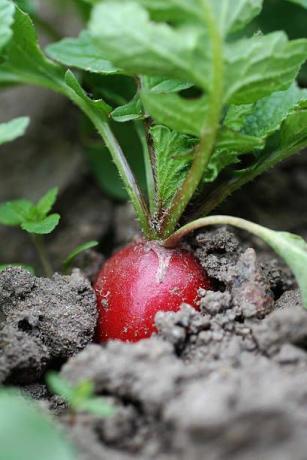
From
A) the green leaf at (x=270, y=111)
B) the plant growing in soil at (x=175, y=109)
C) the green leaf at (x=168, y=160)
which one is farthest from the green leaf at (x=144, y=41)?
the green leaf at (x=270, y=111)

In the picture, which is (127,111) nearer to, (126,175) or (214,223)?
(126,175)

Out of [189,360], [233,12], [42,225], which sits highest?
[233,12]

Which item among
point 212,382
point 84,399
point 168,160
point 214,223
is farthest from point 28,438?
point 168,160

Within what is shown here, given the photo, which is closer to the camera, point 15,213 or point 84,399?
point 84,399

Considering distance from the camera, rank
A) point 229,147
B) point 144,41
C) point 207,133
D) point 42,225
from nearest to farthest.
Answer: point 144,41 → point 207,133 → point 229,147 → point 42,225

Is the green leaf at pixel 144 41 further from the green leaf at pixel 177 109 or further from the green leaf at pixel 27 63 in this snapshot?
the green leaf at pixel 27 63

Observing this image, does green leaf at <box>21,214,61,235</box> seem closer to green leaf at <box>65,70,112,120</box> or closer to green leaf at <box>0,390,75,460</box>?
green leaf at <box>65,70,112,120</box>

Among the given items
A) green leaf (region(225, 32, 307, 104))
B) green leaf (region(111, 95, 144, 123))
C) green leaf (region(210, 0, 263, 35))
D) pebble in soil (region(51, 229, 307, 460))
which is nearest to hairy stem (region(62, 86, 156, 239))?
green leaf (region(111, 95, 144, 123))
